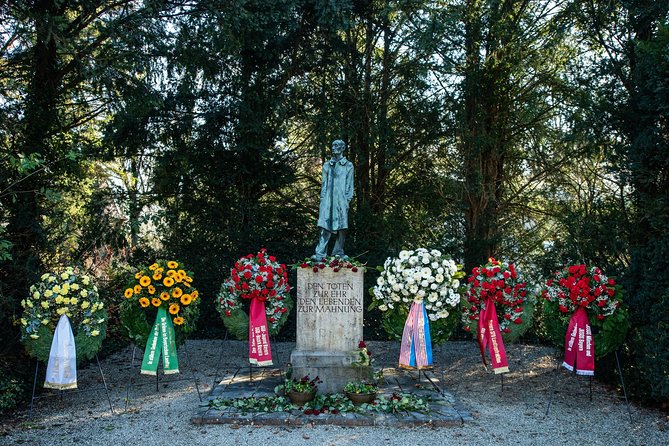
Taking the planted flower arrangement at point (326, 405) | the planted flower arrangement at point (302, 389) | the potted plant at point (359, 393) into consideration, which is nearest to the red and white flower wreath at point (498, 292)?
the planted flower arrangement at point (326, 405)

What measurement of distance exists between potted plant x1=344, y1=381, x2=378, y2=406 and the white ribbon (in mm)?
2977

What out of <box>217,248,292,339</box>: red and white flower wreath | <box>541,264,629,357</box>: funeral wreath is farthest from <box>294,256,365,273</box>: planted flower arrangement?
<box>541,264,629,357</box>: funeral wreath

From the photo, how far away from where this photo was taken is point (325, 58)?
11109mm

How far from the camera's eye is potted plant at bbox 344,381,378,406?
625 centimetres

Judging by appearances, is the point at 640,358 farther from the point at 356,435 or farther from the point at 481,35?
the point at 481,35

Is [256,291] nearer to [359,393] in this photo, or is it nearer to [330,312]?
[330,312]

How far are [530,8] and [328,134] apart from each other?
15.8 feet

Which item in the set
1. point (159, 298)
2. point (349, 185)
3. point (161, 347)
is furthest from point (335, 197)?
point (161, 347)

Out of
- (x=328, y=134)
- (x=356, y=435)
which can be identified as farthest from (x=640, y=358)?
(x=328, y=134)

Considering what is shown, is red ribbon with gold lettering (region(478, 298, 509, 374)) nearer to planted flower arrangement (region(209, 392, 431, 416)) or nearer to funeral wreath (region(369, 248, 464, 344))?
funeral wreath (region(369, 248, 464, 344))

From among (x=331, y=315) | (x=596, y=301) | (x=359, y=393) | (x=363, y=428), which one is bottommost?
(x=363, y=428)

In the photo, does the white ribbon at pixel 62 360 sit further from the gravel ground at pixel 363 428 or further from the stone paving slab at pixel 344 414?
the stone paving slab at pixel 344 414

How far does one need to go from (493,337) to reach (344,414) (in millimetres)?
2123

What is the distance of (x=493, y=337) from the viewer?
22.7 feet
